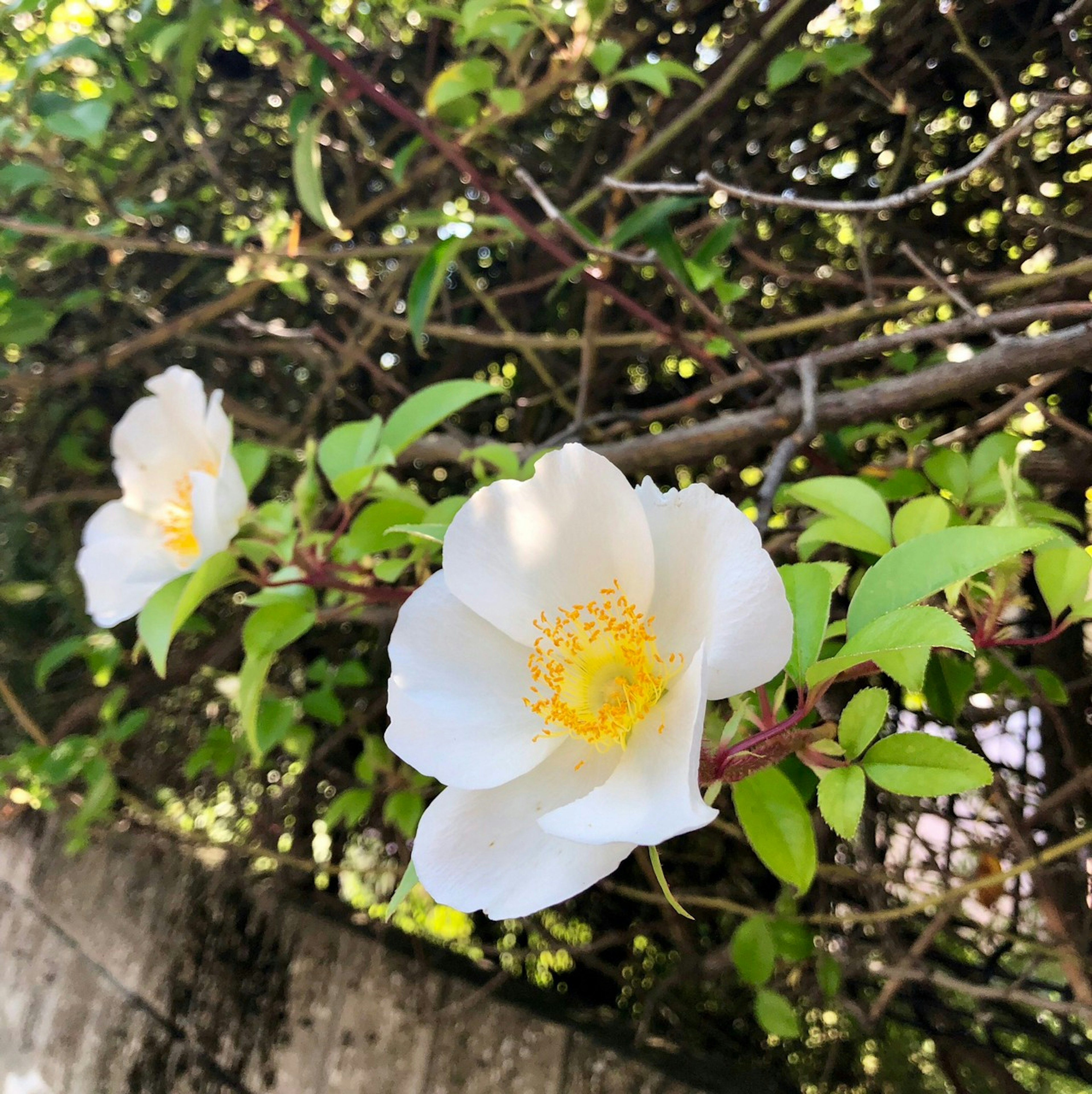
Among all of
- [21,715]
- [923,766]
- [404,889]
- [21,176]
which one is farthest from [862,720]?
[21,715]

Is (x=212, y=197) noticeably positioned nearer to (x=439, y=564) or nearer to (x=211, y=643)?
(x=211, y=643)

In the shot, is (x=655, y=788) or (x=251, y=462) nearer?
(x=655, y=788)

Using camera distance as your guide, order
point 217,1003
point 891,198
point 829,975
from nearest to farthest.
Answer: point 891,198 < point 829,975 < point 217,1003

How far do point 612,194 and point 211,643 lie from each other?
92cm

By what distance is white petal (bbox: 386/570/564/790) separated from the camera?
406 mm

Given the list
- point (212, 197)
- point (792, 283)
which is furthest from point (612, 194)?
point (212, 197)

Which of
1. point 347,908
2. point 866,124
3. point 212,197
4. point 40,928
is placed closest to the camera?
point 866,124

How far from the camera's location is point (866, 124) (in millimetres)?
946

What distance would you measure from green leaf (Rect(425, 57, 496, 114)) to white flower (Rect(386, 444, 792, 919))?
57 centimetres

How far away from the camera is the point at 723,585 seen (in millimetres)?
338

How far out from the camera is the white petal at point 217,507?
1.84ft

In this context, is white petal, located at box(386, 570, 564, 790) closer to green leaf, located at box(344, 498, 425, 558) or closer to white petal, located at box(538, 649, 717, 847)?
white petal, located at box(538, 649, 717, 847)

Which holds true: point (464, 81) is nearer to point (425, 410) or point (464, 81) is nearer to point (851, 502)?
point (425, 410)

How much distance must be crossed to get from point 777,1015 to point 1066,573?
0.55m
